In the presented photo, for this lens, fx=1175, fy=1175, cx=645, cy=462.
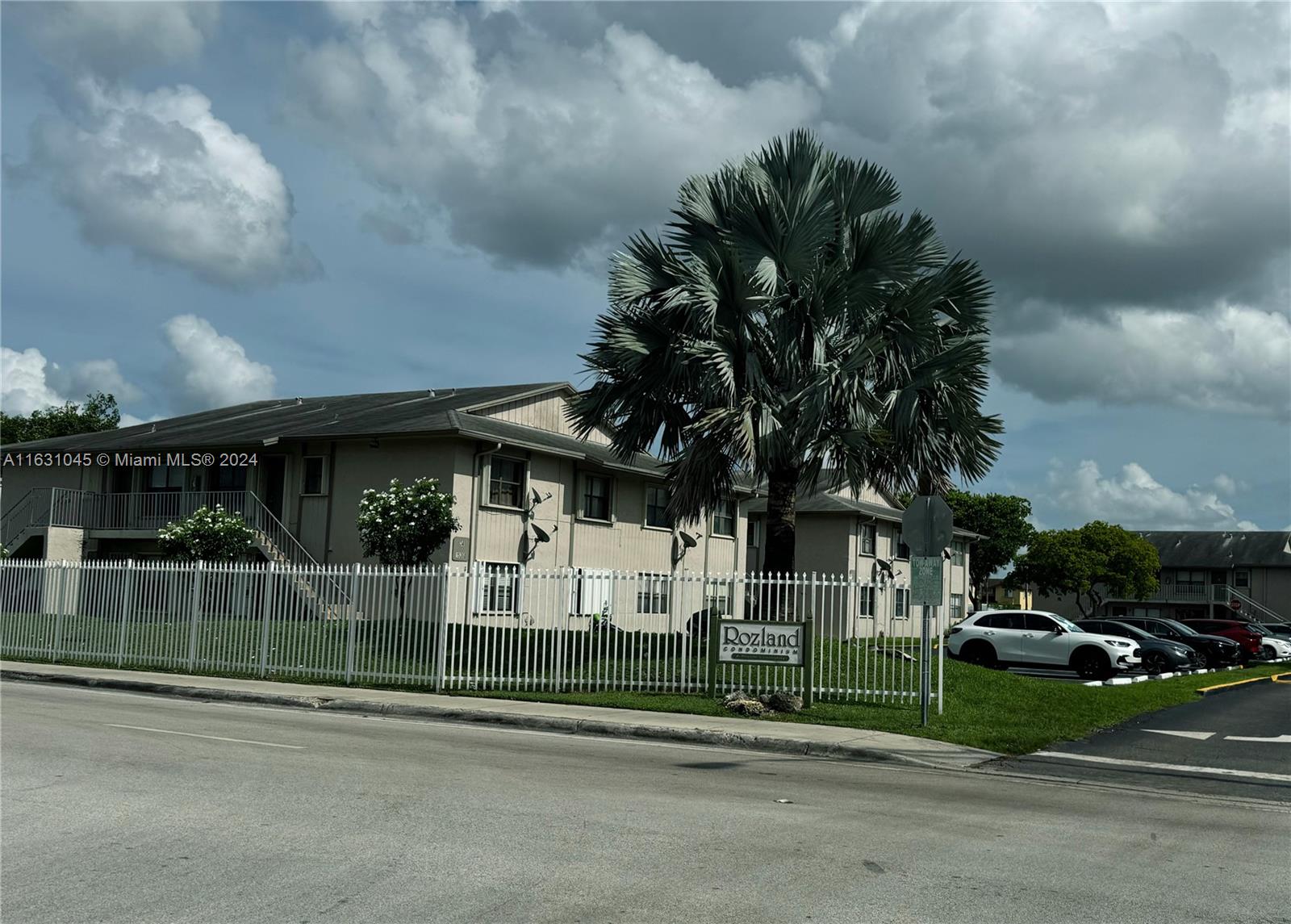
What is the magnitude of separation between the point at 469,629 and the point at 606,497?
15702 mm

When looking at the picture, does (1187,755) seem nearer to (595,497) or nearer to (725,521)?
(595,497)

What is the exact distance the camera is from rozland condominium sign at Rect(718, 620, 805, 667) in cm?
1658

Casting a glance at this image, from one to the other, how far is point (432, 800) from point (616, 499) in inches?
1015

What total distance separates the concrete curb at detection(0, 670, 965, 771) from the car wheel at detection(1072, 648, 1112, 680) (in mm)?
14465

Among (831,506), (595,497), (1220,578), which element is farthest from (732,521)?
(1220,578)

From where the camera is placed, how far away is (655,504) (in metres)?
36.4

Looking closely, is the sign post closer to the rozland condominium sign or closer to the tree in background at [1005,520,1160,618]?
the rozland condominium sign

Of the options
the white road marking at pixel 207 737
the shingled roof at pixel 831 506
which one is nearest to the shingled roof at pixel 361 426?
the shingled roof at pixel 831 506

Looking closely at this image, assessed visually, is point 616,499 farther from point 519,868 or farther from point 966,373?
point 519,868

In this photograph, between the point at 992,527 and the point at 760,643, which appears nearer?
the point at 760,643

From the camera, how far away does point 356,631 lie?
63.8 feet

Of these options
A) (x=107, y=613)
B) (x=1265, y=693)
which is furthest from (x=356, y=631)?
(x=1265, y=693)

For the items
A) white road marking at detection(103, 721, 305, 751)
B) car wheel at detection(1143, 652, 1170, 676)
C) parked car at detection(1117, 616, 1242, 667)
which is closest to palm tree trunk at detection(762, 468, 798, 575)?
white road marking at detection(103, 721, 305, 751)

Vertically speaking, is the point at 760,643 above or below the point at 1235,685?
above
